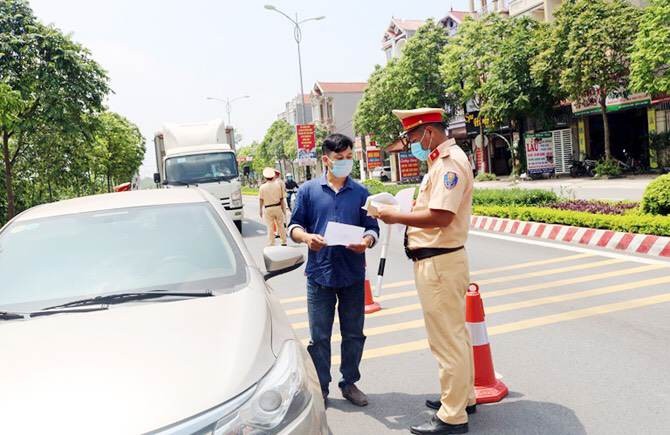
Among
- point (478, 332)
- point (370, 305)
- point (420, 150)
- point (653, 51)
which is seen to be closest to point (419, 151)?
point (420, 150)

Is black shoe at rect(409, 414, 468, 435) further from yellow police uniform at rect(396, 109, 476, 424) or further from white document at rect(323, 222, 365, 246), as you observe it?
white document at rect(323, 222, 365, 246)

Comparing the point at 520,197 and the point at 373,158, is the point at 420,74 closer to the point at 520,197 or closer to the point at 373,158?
the point at 373,158

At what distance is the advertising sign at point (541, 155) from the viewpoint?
108ft

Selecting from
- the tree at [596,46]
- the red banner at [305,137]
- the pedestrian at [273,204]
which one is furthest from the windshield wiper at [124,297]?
the red banner at [305,137]

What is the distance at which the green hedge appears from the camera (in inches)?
375

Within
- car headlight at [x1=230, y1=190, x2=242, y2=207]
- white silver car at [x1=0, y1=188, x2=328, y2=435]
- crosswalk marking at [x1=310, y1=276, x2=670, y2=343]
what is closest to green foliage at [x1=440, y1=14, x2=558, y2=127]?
car headlight at [x1=230, y1=190, x2=242, y2=207]

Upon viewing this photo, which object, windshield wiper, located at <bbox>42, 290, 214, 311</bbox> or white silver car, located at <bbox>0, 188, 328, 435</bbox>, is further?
windshield wiper, located at <bbox>42, 290, 214, 311</bbox>

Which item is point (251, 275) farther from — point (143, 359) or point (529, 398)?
point (529, 398)

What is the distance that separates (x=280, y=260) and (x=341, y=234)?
1.77 feet

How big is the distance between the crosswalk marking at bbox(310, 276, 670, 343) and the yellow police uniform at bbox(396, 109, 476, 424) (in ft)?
7.93

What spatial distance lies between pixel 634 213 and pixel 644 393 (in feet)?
25.5

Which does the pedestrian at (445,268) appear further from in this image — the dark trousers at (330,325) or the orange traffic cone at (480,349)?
the dark trousers at (330,325)

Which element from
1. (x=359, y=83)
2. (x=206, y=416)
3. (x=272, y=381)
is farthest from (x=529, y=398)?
(x=359, y=83)

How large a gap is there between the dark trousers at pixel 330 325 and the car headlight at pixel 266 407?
1665 mm
